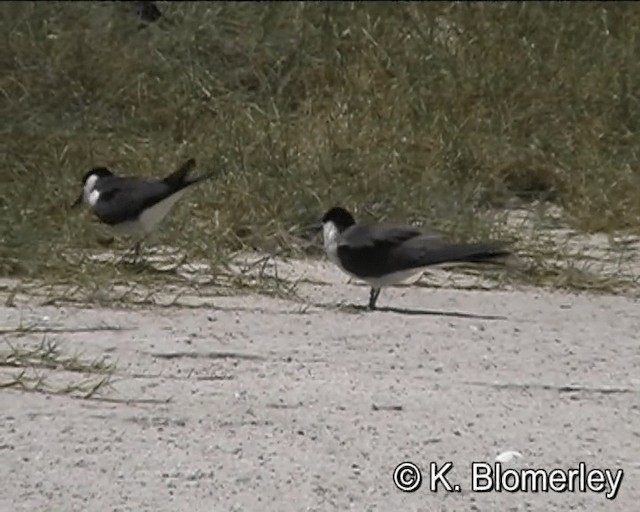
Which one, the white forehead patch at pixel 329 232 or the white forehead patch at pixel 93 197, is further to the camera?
the white forehead patch at pixel 93 197

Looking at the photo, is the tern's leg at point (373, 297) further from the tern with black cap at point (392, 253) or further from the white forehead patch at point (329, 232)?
the white forehead patch at point (329, 232)

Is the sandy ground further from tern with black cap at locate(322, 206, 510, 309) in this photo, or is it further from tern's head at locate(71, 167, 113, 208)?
tern's head at locate(71, 167, 113, 208)

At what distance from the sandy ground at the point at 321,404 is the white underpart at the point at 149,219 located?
2.18ft

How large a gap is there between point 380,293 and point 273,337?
37.2 inches

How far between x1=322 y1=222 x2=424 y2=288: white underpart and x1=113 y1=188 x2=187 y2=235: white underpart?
2.13 feet

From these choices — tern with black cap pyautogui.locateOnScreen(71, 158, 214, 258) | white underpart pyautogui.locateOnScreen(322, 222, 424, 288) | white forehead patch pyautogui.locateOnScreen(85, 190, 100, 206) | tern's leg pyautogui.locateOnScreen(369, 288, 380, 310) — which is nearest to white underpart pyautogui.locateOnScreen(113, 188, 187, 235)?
tern with black cap pyautogui.locateOnScreen(71, 158, 214, 258)

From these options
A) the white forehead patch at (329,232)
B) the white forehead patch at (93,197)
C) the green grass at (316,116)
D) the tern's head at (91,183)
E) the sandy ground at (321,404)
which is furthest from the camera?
the green grass at (316,116)

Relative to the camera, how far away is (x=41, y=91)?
33.6 feet

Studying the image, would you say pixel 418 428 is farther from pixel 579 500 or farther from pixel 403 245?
pixel 403 245

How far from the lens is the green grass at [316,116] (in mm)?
8227

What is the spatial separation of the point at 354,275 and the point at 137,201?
1020mm

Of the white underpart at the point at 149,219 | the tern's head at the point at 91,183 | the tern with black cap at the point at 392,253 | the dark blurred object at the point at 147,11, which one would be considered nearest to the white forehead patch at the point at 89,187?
the tern's head at the point at 91,183

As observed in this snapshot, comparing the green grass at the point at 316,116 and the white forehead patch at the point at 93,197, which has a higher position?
the white forehead patch at the point at 93,197

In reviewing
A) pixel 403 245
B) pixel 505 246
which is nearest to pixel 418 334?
pixel 403 245
